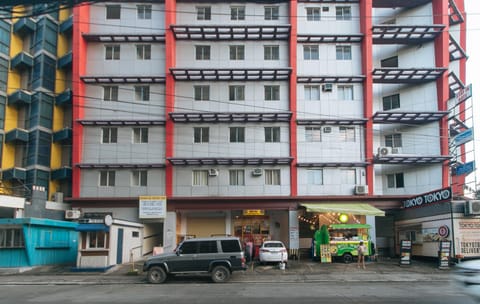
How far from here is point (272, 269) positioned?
78.7 ft

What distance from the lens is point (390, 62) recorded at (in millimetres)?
35312

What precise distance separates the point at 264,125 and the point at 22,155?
761 inches

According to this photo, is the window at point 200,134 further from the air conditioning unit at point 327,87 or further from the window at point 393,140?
the window at point 393,140

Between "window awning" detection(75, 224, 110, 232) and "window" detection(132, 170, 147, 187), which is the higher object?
"window" detection(132, 170, 147, 187)

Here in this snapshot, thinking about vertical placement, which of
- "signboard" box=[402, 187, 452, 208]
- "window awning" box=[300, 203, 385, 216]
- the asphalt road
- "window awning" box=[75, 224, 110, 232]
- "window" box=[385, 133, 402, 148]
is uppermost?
"window" box=[385, 133, 402, 148]

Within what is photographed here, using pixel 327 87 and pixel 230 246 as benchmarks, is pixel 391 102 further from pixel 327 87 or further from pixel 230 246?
pixel 230 246

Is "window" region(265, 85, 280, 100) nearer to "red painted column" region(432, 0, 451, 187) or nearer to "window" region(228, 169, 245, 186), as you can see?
"window" region(228, 169, 245, 186)

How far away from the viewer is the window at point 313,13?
1330 inches

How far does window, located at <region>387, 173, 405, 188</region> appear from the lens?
3362cm

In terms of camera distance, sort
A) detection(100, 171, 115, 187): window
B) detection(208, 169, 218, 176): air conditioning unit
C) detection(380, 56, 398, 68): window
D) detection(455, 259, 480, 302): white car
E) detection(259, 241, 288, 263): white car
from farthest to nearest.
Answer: detection(380, 56, 398, 68): window
detection(100, 171, 115, 187): window
detection(208, 169, 218, 176): air conditioning unit
detection(259, 241, 288, 263): white car
detection(455, 259, 480, 302): white car

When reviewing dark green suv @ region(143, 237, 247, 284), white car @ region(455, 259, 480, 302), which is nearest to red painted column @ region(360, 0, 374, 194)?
dark green suv @ region(143, 237, 247, 284)

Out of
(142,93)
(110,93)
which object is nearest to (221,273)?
(142,93)

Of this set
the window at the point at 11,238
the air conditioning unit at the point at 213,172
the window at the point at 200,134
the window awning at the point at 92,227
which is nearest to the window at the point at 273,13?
the window at the point at 200,134

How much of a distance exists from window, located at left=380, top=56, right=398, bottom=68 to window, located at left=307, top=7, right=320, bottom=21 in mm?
6686
